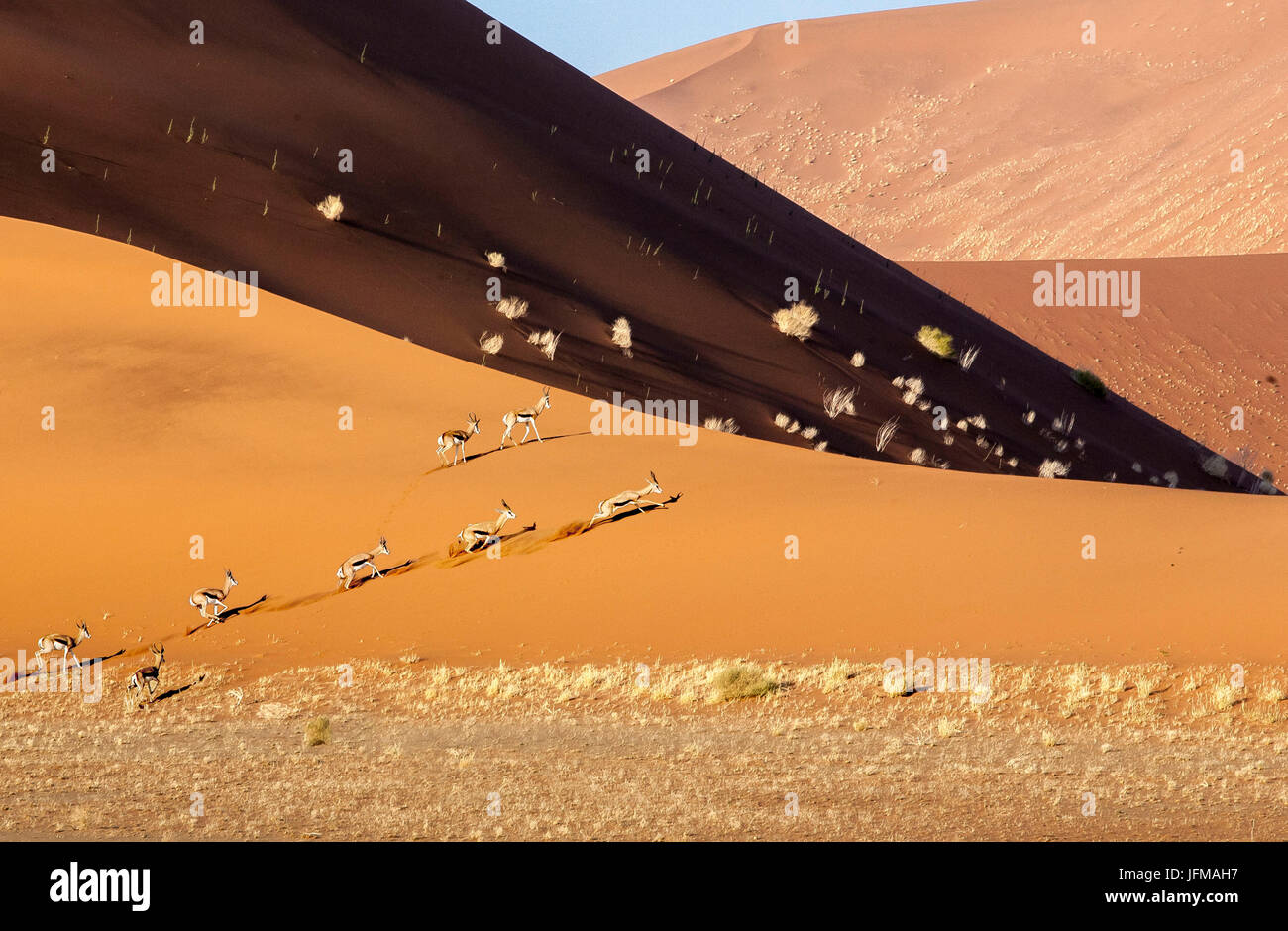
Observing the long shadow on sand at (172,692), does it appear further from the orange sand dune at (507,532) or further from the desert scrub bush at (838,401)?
the desert scrub bush at (838,401)

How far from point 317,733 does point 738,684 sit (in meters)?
3.65

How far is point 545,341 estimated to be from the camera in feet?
74.0

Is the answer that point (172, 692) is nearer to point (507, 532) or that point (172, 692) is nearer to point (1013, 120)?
point (507, 532)

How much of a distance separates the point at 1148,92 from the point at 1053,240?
96.6ft

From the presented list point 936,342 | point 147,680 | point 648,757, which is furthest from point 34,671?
point 936,342

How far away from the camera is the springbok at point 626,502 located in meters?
14.6

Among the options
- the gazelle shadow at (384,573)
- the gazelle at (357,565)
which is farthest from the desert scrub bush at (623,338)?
the gazelle at (357,565)

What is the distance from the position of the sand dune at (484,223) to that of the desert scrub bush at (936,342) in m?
0.48

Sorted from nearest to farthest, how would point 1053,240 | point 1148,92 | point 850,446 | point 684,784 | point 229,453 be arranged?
point 684,784 → point 229,453 → point 850,446 → point 1053,240 → point 1148,92

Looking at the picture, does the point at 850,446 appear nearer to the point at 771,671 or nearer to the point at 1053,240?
the point at 771,671

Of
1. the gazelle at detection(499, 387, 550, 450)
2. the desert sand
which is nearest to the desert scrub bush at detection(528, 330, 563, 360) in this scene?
the desert sand

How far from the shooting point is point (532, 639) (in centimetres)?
1305

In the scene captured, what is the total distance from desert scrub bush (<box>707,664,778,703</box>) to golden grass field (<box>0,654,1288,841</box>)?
0.10m
